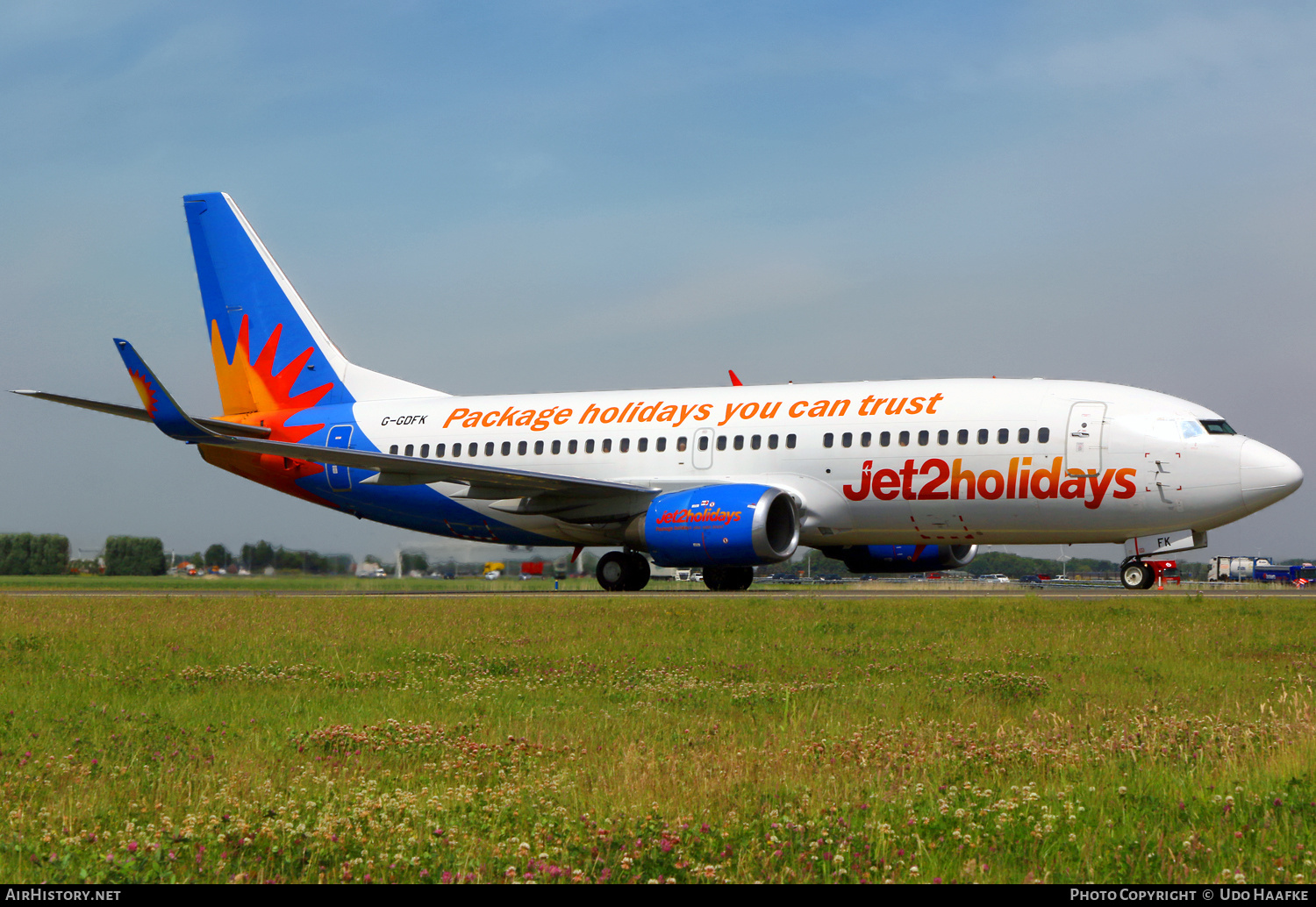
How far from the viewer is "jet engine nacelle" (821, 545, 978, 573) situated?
95.0 feet

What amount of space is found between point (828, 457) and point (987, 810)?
20069mm

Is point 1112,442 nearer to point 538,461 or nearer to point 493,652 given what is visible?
point 538,461

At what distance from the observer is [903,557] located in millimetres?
29094

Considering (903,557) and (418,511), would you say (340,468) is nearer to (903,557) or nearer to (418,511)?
(418,511)

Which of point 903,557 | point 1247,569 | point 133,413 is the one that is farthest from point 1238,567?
point 133,413

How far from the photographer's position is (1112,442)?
2328 centimetres

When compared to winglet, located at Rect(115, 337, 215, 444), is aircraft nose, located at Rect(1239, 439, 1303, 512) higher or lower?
lower

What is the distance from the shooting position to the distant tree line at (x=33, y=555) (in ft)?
142

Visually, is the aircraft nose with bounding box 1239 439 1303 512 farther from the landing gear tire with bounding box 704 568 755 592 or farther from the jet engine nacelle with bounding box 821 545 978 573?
the landing gear tire with bounding box 704 568 755 592

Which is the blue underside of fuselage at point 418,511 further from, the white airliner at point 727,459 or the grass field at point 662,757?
the grass field at point 662,757

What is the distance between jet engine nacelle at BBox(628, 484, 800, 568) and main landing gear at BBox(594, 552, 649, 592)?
225 centimetres

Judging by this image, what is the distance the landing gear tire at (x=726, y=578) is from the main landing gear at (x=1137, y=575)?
846cm

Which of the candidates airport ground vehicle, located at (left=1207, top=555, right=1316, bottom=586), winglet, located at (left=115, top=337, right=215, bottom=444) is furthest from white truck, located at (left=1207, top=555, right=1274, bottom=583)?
winglet, located at (left=115, top=337, right=215, bottom=444)

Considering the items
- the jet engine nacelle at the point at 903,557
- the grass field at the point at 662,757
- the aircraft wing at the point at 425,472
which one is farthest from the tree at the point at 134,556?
the grass field at the point at 662,757
